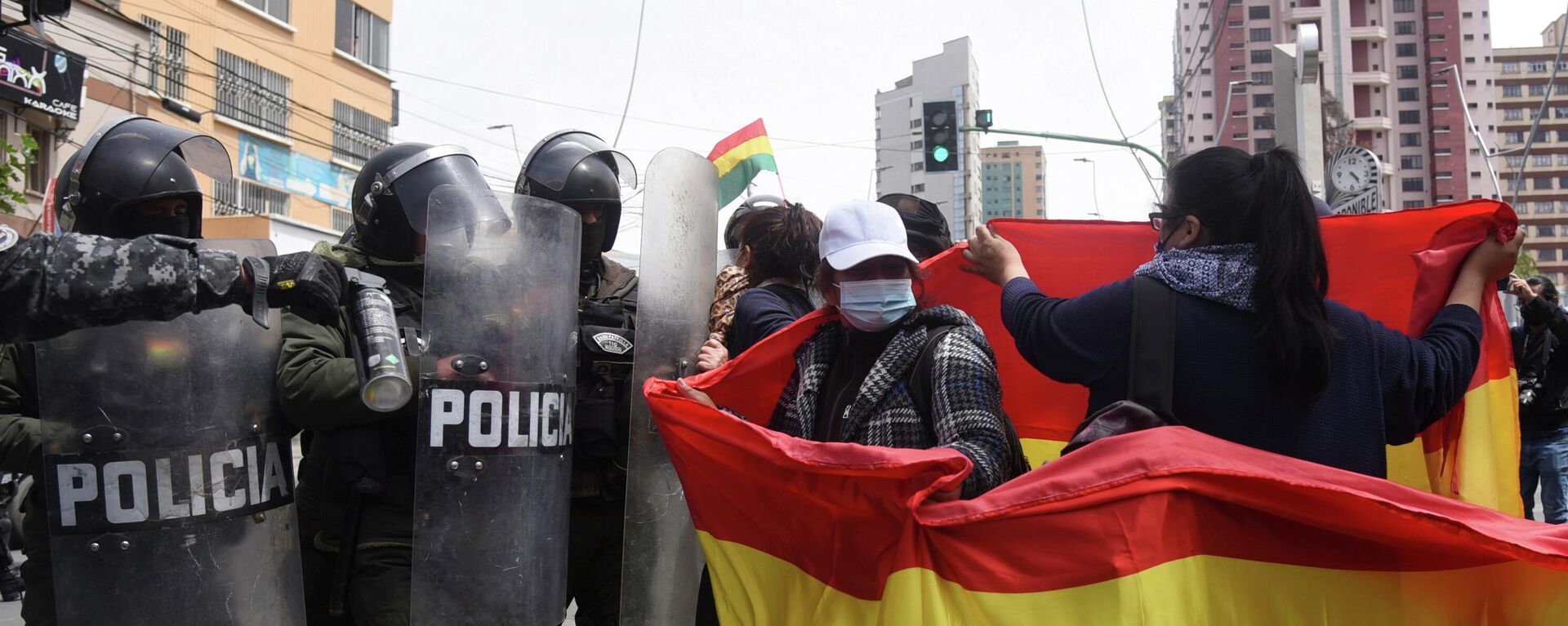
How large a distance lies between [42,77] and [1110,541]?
903 inches

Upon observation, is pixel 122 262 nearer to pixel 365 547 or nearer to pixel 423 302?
pixel 423 302

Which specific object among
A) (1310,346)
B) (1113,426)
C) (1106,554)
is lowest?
(1106,554)

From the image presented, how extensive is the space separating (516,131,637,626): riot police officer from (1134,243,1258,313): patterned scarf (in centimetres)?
159

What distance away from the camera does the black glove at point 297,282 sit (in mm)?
2330

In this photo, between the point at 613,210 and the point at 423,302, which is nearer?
the point at 423,302

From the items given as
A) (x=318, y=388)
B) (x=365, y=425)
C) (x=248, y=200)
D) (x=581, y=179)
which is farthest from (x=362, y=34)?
(x=318, y=388)

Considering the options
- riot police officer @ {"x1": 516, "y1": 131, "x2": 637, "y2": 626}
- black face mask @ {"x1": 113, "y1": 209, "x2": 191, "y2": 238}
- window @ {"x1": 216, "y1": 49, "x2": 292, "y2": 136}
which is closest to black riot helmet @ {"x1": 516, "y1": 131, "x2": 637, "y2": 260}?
riot police officer @ {"x1": 516, "y1": 131, "x2": 637, "y2": 626}

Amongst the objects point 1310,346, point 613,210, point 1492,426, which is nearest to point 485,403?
point 613,210

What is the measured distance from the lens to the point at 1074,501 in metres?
2.19

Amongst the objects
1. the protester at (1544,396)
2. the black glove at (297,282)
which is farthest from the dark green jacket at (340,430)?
the protester at (1544,396)

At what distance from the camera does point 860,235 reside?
277cm

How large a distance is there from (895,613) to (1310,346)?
985 mm

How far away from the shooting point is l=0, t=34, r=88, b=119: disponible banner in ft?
64.2

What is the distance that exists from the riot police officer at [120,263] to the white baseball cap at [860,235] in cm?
113
